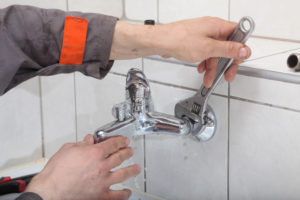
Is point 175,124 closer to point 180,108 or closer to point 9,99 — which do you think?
point 180,108

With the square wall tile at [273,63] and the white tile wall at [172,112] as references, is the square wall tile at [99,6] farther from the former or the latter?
the square wall tile at [273,63]

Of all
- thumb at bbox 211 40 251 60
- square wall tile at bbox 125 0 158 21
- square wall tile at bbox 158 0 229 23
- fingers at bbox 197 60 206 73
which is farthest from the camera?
square wall tile at bbox 125 0 158 21

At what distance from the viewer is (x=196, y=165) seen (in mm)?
864

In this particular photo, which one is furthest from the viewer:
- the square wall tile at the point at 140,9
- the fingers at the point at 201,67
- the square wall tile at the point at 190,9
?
the square wall tile at the point at 140,9

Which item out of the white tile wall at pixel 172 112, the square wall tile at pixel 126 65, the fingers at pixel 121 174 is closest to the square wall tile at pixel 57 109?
the white tile wall at pixel 172 112

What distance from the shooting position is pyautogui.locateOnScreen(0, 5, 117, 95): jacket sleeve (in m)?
0.73

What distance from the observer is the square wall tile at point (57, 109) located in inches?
41.4

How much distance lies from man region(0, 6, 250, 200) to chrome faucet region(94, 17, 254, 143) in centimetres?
2

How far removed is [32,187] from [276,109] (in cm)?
39

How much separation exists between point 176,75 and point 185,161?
0.53 feet

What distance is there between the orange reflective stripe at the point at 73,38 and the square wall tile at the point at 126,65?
0.18m

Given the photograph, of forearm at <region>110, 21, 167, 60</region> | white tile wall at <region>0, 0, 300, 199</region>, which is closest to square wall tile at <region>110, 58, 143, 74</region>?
white tile wall at <region>0, 0, 300, 199</region>

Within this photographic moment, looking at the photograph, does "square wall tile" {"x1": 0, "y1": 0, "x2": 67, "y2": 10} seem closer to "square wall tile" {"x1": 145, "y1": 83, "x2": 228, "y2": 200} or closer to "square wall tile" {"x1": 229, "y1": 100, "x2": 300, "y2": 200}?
"square wall tile" {"x1": 145, "y1": 83, "x2": 228, "y2": 200}

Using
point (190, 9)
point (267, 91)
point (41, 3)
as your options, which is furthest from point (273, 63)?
point (41, 3)
